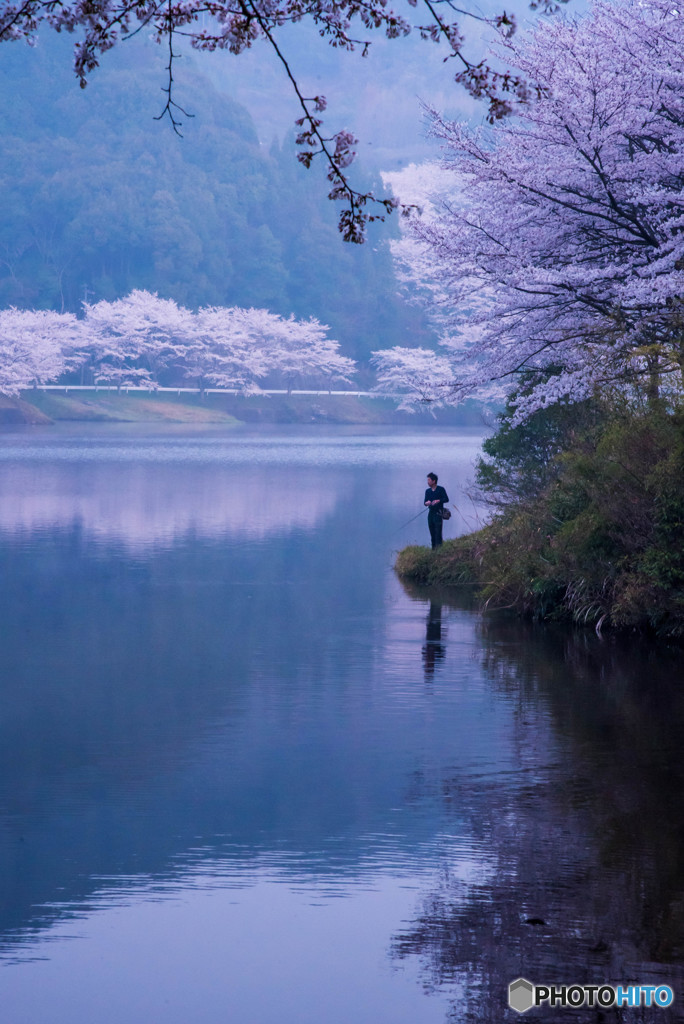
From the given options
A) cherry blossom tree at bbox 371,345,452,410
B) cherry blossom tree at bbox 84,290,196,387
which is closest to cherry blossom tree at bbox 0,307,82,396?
cherry blossom tree at bbox 84,290,196,387

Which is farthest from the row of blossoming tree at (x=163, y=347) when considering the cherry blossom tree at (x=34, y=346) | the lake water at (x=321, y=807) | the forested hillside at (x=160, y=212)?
the lake water at (x=321, y=807)

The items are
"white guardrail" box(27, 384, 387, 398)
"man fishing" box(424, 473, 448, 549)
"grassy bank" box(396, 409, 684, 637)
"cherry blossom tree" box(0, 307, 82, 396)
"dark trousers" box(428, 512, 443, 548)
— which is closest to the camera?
"grassy bank" box(396, 409, 684, 637)

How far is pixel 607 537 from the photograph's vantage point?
14.7m

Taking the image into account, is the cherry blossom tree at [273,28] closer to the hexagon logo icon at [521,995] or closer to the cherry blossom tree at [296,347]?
the hexagon logo icon at [521,995]

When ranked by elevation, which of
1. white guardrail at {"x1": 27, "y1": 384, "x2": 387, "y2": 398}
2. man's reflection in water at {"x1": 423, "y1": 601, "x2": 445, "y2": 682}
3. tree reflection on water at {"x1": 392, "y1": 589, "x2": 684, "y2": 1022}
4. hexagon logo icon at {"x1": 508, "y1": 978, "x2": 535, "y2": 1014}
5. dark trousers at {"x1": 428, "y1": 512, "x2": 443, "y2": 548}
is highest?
white guardrail at {"x1": 27, "y1": 384, "x2": 387, "y2": 398}

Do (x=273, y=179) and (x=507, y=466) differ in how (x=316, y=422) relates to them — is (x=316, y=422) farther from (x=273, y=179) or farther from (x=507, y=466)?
(x=507, y=466)

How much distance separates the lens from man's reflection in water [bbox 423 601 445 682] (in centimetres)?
1293

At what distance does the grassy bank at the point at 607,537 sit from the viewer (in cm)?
1390

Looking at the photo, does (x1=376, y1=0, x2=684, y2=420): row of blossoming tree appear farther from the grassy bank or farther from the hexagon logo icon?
the hexagon logo icon

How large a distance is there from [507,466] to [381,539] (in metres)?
5.31

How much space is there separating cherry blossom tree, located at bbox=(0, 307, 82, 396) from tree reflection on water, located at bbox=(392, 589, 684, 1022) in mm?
70459

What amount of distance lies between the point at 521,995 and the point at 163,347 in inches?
3359

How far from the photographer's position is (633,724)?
1047cm

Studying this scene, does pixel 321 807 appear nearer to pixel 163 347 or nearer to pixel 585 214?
pixel 585 214
